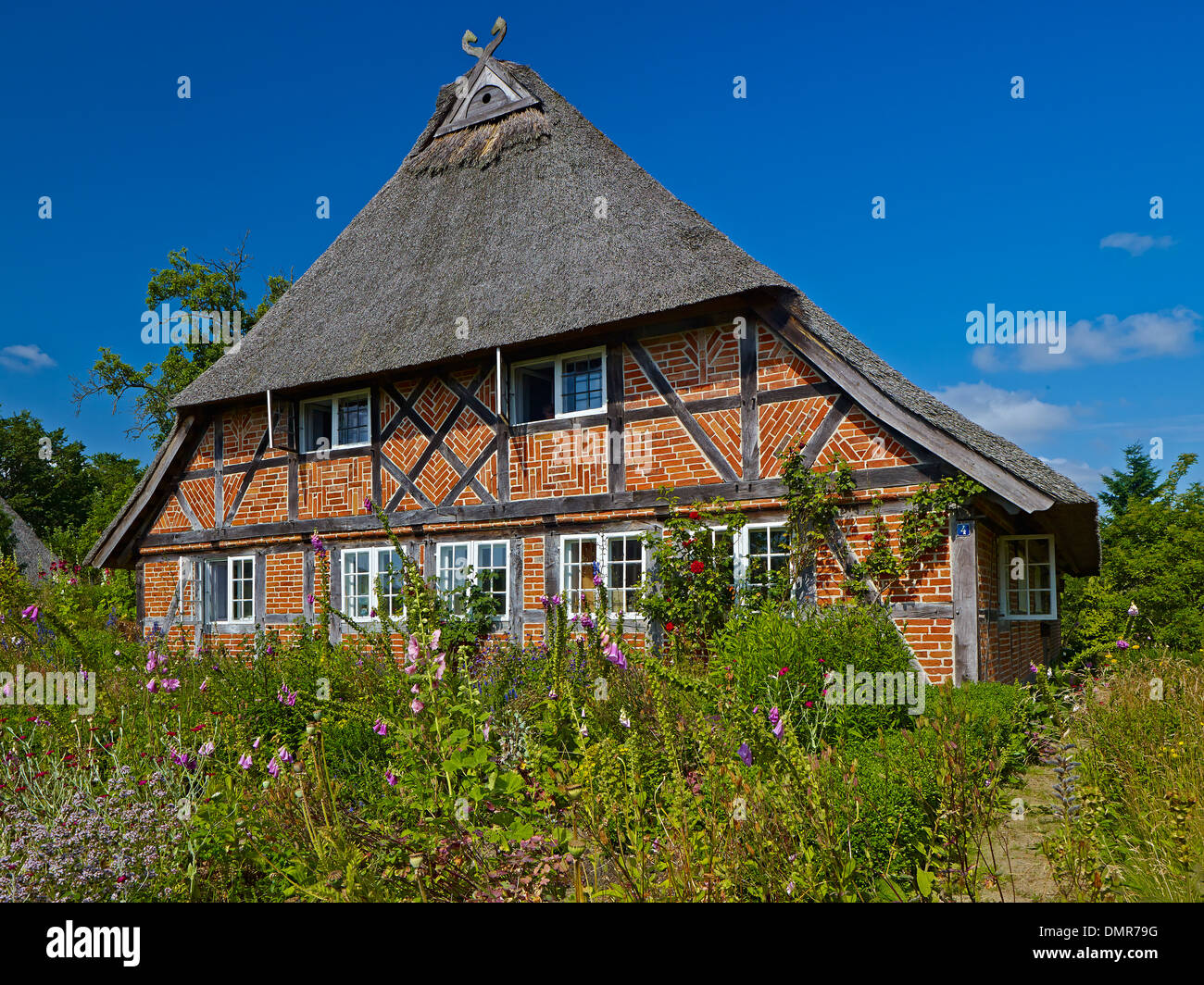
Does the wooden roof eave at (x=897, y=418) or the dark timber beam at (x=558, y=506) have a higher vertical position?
the wooden roof eave at (x=897, y=418)

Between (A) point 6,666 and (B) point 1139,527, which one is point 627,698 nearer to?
(A) point 6,666

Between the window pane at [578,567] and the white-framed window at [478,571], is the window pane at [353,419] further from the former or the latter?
the window pane at [578,567]

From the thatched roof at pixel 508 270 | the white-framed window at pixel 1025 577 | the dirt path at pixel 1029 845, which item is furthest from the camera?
the white-framed window at pixel 1025 577

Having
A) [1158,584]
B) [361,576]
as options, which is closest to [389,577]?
[361,576]

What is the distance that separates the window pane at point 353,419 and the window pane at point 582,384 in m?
3.35

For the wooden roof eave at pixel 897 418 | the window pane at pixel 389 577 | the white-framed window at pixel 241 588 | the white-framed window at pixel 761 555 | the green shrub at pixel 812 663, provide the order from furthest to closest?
the white-framed window at pixel 241 588 → the window pane at pixel 389 577 → the white-framed window at pixel 761 555 → the wooden roof eave at pixel 897 418 → the green shrub at pixel 812 663

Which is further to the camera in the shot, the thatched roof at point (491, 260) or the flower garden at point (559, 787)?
the thatched roof at point (491, 260)

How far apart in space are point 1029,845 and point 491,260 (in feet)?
30.0

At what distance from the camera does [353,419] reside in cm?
1205

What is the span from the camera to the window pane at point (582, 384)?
997 cm

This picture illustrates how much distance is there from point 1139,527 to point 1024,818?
19211mm

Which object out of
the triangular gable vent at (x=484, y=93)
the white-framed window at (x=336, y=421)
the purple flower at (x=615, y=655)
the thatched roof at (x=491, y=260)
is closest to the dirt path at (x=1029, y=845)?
the purple flower at (x=615, y=655)

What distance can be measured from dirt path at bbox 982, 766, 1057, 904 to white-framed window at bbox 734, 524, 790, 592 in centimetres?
297
